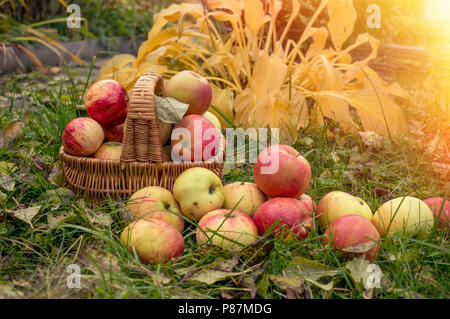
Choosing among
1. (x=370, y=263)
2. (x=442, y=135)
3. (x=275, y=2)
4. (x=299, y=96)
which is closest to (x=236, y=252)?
(x=370, y=263)

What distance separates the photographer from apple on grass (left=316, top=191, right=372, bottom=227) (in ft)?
4.93

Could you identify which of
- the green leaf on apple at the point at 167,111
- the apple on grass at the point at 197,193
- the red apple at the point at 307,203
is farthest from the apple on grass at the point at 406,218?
the green leaf on apple at the point at 167,111

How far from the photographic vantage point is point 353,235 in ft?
4.44

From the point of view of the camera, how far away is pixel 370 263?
131 cm

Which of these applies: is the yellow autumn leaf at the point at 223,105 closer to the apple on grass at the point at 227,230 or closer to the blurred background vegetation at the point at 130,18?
the apple on grass at the point at 227,230

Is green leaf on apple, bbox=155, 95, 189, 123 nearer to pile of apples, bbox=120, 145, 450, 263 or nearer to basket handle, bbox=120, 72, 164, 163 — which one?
basket handle, bbox=120, 72, 164, 163

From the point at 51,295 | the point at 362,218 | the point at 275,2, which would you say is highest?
the point at 275,2

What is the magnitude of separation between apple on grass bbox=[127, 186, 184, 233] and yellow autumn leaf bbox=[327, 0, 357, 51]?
63.8 inches

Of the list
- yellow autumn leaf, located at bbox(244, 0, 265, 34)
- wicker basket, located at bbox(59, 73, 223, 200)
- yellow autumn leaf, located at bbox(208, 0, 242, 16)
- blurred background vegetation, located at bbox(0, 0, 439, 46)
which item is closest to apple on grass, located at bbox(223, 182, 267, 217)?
wicker basket, located at bbox(59, 73, 223, 200)

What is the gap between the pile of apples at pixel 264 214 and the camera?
1.36m

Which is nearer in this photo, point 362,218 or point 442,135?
point 362,218

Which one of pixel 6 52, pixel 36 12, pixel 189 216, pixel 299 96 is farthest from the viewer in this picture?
pixel 36 12
